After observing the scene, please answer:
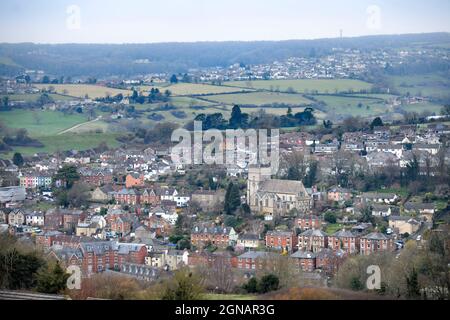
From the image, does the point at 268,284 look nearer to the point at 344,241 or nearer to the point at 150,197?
the point at 344,241

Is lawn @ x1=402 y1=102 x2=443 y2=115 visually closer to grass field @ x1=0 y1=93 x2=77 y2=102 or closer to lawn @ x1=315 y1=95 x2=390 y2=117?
lawn @ x1=315 y1=95 x2=390 y2=117

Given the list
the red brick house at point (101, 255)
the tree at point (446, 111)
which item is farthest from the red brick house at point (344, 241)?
the tree at point (446, 111)

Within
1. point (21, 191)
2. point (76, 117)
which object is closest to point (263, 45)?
point (76, 117)

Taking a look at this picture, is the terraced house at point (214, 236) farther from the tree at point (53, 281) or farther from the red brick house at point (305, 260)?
the tree at point (53, 281)

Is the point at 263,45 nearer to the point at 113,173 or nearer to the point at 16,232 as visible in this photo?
the point at 113,173

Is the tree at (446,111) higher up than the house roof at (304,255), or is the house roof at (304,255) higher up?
the tree at (446,111)

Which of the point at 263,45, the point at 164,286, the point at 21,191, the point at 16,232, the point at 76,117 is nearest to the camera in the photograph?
the point at 164,286

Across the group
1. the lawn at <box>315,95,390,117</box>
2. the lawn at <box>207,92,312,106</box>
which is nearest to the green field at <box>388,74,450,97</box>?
the lawn at <box>315,95,390,117</box>
